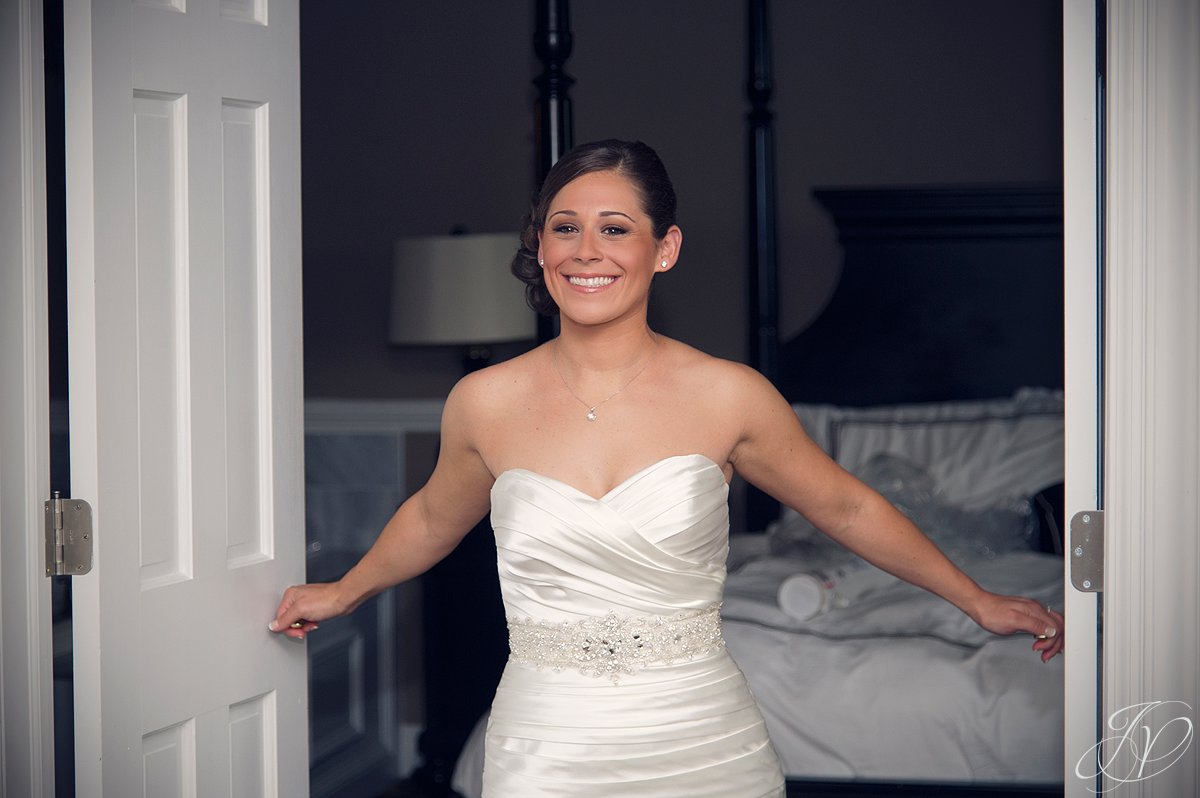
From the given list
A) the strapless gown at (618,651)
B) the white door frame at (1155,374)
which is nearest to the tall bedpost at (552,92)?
the strapless gown at (618,651)

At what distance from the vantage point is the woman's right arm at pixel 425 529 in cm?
228

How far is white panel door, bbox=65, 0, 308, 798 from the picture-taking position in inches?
80.5

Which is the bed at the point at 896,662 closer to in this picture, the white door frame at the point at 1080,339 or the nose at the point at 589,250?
the white door frame at the point at 1080,339

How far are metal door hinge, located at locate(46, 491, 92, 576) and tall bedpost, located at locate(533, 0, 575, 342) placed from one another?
4.64 feet

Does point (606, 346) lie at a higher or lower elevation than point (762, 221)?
lower

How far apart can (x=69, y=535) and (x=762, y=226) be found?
3721mm

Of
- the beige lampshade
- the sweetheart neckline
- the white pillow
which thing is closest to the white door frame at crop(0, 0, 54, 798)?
the sweetheart neckline

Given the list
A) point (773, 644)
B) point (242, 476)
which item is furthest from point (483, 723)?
point (242, 476)

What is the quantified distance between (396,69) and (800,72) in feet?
5.94

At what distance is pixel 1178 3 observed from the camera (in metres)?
1.81

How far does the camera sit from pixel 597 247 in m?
2.08

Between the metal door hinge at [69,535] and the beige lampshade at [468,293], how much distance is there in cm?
258

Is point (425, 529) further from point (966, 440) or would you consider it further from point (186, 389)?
point (966, 440)
